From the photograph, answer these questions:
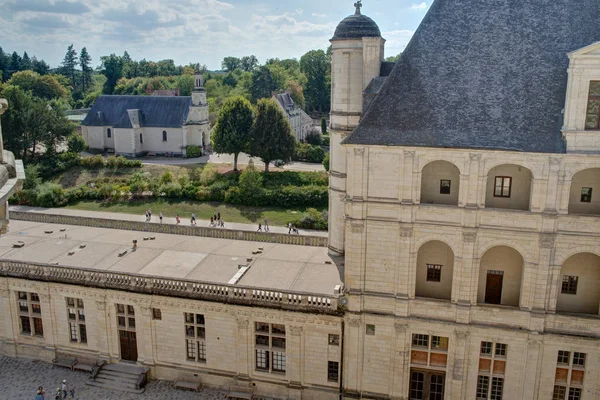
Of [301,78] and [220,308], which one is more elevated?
[301,78]

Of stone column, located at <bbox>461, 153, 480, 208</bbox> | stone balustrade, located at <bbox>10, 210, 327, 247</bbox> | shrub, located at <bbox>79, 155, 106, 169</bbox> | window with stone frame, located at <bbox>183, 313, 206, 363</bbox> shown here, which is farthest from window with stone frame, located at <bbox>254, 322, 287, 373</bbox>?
shrub, located at <bbox>79, 155, 106, 169</bbox>

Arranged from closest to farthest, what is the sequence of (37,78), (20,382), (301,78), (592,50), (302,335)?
(592,50)
(302,335)
(20,382)
(37,78)
(301,78)

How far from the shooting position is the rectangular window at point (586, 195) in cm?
2861

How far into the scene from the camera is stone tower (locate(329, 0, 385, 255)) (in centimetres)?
3400

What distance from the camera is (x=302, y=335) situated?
1268 inches

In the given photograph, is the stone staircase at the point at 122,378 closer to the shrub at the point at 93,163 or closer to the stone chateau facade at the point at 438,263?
the stone chateau facade at the point at 438,263

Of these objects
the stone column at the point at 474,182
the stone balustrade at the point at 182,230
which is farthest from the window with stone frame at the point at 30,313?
the stone column at the point at 474,182

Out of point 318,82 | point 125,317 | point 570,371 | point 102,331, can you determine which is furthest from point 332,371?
point 318,82

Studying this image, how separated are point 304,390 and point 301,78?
14684 centimetres

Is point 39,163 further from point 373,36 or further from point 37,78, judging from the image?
point 37,78

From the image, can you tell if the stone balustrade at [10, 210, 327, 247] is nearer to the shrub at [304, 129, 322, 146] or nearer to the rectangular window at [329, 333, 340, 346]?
the rectangular window at [329, 333, 340, 346]

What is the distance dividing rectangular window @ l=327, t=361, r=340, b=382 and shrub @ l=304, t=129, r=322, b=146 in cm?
8387

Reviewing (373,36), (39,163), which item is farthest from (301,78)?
(373,36)

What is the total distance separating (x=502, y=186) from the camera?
29.6 meters
